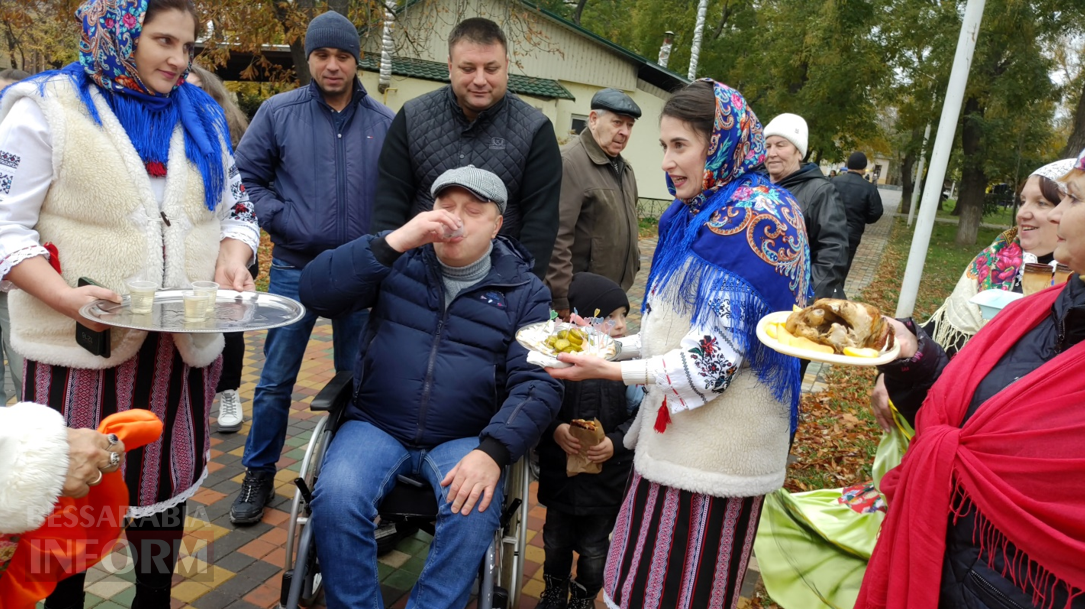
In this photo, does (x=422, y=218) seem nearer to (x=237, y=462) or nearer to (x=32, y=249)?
(x=32, y=249)

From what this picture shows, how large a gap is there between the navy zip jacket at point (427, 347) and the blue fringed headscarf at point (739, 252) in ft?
2.43

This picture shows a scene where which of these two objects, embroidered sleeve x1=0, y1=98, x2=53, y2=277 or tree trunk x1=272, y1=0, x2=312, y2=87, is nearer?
embroidered sleeve x1=0, y1=98, x2=53, y2=277

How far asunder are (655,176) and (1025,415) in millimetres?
18889

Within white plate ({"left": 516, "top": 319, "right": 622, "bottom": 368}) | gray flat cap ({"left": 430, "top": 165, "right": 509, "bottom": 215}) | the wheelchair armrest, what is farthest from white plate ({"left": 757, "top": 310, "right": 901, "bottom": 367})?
the wheelchair armrest

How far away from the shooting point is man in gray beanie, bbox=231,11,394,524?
11.7 feet

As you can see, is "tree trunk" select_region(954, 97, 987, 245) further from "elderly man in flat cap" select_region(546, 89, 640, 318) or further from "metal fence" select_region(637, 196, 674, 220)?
"elderly man in flat cap" select_region(546, 89, 640, 318)

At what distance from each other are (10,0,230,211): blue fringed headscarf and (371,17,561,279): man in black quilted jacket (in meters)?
1.05

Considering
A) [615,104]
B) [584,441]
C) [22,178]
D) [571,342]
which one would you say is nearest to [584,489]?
[584,441]

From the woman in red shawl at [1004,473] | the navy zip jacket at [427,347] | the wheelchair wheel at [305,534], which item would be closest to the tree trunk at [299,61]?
the navy zip jacket at [427,347]

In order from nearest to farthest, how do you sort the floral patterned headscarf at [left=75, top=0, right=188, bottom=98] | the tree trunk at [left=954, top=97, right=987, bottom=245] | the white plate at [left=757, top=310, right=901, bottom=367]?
the white plate at [left=757, top=310, right=901, bottom=367], the floral patterned headscarf at [left=75, top=0, right=188, bottom=98], the tree trunk at [left=954, top=97, right=987, bottom=245]

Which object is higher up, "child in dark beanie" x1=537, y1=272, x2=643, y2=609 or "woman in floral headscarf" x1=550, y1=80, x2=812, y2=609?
"woman in floral headscarf" x1=550, y1=80, x2=812, y2=609

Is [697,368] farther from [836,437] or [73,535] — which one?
[836,437]

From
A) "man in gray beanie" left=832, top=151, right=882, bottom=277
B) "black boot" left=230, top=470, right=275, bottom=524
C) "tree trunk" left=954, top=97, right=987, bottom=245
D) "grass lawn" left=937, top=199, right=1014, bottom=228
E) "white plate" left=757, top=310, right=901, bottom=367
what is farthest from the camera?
"grass lawn" left=937, top=199, right=1014, bottom=228

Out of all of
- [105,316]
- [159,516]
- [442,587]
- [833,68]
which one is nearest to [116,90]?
[105,316]
